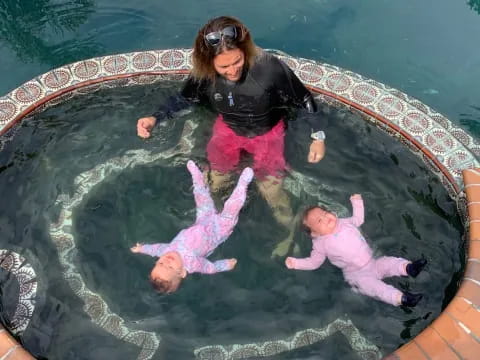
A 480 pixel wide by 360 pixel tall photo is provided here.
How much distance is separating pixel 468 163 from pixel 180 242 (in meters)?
2.78

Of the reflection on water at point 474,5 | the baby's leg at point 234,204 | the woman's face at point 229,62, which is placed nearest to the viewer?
the woman's face at point 229,62

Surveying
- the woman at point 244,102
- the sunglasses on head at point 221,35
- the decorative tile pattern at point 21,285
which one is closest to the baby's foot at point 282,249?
the woman at point 244,102

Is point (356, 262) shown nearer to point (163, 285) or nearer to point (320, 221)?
point (320, 221)

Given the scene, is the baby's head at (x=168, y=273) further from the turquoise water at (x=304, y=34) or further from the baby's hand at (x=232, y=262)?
the turquoise water at (x=304, y=34)

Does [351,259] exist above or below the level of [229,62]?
below

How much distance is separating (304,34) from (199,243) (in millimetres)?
3379

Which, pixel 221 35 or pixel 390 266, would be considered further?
pixel 390 266

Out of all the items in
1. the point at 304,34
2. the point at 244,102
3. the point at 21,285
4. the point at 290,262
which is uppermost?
the point at 244,102

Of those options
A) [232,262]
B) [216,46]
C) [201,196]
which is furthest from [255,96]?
[232,262]

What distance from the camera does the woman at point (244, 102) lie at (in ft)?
11.5

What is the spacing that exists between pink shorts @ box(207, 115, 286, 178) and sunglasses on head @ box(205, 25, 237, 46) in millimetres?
1184

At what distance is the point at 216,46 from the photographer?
344 cm

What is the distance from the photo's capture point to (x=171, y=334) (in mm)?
4062

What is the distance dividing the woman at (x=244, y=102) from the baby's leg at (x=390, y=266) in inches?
32.3
